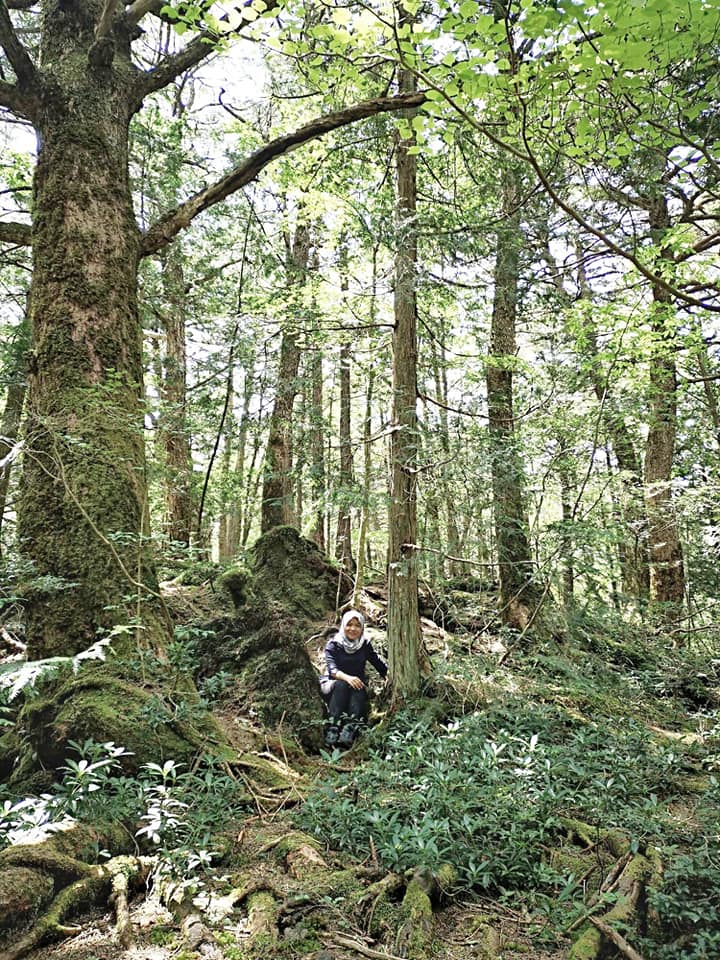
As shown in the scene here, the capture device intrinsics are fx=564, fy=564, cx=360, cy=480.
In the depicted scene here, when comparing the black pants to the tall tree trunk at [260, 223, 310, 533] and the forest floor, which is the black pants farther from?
the tall tree trunk at [260, 223, 310, 533]

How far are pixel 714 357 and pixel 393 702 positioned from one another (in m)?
7.02

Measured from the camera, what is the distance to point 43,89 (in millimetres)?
5254

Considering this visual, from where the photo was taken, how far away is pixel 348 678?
19.5 feet

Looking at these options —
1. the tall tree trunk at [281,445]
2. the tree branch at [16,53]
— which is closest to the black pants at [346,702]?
the tall tree trunk at [281,445]

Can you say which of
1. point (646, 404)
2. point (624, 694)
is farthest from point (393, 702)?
point (646, 404)

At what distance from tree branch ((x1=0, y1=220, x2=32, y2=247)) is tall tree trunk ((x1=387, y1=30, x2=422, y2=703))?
376 centimetres

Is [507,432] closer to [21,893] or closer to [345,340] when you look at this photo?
[345,340]

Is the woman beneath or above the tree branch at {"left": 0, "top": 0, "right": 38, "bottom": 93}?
beneath

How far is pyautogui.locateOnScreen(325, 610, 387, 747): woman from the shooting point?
5.71 meters

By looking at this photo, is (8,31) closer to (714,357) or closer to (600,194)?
(600,194)

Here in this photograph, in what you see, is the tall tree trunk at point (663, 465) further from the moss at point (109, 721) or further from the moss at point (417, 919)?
the moss at point (109, 721)

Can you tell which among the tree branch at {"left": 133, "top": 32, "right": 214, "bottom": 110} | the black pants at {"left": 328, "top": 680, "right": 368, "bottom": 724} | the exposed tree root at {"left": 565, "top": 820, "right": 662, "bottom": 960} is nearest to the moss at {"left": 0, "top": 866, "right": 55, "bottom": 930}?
the exposed tree root at {"left": 565, "top": 820, "right": 662, "bottom": 960}

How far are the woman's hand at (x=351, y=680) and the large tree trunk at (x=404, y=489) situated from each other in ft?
1.30

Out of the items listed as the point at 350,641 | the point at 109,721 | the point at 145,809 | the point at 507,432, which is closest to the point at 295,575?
the point at 350,641
